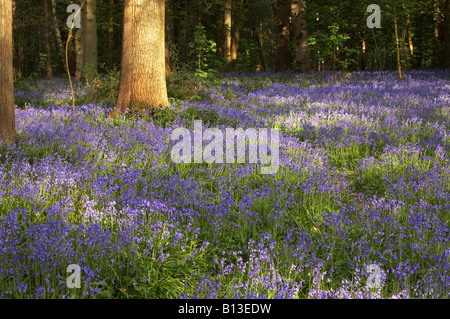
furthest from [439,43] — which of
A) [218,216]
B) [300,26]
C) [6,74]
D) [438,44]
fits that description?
[6,74]

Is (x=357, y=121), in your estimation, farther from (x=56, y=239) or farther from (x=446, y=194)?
(x=56, y=239)

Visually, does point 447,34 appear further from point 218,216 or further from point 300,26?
point 218,216

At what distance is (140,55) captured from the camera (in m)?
7.85

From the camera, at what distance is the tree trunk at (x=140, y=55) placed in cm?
782

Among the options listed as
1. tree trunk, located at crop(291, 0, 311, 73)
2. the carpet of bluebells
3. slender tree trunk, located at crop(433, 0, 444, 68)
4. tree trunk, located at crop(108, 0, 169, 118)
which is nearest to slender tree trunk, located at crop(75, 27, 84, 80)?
tree trunk, located at crop(291, 0, 311, 73)

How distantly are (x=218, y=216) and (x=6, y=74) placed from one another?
3.59 metres

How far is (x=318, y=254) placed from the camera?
3.63 metres

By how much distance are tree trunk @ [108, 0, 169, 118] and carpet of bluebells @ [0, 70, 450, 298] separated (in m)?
0.74

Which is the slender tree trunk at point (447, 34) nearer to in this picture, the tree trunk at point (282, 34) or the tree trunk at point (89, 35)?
the tree trunk at point (282, 34)

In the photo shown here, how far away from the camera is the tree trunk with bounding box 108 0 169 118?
7824mm

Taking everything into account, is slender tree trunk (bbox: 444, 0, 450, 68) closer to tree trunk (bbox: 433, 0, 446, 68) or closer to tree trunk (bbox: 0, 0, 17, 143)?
tree trunk (bbox: 433, 0, 446, 68)

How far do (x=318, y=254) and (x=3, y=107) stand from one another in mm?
4481

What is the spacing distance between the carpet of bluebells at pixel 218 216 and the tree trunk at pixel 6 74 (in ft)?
0.88
